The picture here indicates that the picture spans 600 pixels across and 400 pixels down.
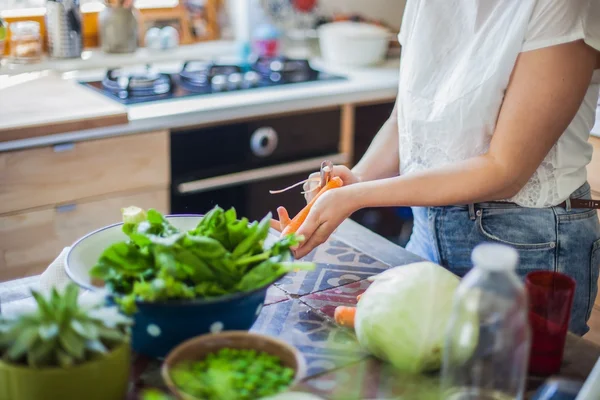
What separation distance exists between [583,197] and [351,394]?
0.75 meters

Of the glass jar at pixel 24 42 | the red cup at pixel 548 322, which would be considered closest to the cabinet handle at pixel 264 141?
the glass jar at pixel 24 42

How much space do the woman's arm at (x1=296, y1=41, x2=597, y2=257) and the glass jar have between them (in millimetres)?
1729

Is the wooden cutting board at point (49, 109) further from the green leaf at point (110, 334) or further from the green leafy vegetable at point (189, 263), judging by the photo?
the green leaf at point (110, 334)

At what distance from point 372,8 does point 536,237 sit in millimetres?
2115

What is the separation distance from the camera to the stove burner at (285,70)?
2.71 meters

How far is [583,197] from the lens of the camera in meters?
1.50

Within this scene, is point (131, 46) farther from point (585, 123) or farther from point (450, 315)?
point (450, 315)

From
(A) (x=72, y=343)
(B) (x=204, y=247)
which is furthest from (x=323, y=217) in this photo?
(A) (x=72, y=343)

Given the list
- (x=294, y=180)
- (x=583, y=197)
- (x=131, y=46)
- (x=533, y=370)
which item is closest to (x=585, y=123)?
(x=583, y=197)

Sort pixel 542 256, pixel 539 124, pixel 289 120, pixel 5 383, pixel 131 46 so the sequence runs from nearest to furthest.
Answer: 1. pixel 5 383
2. pixel 539 124
3. pixel 542 256
4. pixel 289 120
5. pixel 131 46

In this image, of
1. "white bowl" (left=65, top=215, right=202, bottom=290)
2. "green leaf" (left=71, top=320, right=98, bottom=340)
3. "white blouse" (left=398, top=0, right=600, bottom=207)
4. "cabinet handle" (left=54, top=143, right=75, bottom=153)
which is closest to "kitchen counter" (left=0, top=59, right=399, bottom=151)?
"cabinet handle" (left=54, top=143, right=75, bottom=153)

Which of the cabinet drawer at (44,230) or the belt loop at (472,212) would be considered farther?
the cabinet drawer at (44,230)

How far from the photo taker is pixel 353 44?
9.57ft

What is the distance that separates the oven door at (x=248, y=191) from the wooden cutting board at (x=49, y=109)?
33 cm
